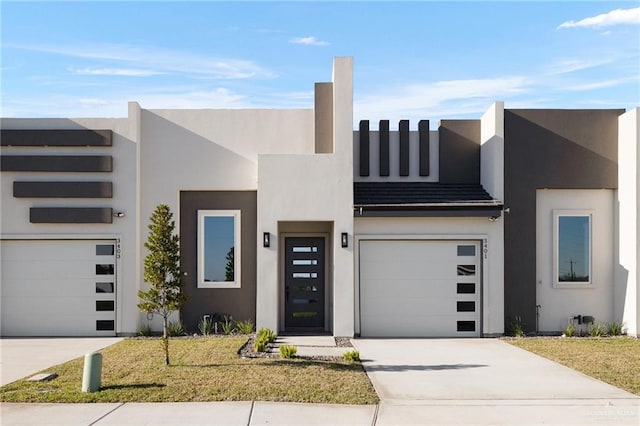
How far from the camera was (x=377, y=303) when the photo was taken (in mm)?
13891

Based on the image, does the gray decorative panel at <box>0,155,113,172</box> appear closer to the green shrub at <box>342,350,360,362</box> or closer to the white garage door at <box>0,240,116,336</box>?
the white garage door at <box>0,240,116,336</box>

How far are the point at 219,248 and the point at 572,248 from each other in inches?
345

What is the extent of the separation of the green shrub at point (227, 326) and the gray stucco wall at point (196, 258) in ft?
0.45

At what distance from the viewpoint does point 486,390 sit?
28.1 feet

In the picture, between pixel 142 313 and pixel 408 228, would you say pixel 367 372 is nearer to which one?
pixel 408 228

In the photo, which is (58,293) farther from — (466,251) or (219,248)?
(466,251)

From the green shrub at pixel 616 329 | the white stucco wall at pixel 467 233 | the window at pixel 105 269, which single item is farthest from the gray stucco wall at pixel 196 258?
the green shrub at pixel 616 329

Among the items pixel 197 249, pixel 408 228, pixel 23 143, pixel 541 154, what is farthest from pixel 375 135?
pixel 23 143

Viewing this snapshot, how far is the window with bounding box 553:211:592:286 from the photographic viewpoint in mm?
14453

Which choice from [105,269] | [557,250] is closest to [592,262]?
[557,250]

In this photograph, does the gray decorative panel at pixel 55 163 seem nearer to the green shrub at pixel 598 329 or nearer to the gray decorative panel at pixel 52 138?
the gray decorative panel at pixel 52 138

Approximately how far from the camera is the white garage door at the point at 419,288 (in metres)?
13.9

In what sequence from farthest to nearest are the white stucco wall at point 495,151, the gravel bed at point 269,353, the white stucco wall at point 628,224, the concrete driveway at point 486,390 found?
the white stucco wall at point 495,151
the white stucco wall at point 628,224
the gravel bed at point 269,353
the concrete driveway at point 486,390

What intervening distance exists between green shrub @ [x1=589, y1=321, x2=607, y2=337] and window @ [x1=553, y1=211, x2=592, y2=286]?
1.02m
